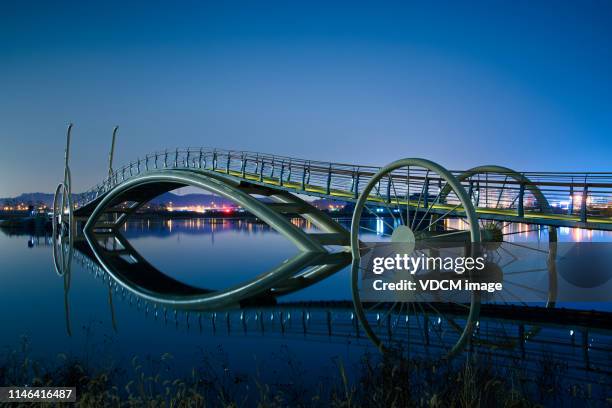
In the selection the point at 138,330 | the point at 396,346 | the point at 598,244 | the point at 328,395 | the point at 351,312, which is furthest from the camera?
the point at 598,244

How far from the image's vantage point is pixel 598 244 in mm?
27281

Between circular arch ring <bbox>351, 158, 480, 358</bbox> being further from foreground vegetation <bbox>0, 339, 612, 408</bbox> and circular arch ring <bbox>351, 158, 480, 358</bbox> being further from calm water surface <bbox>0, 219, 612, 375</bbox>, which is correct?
foreground vegetation <bbox>0, 339, 612, 408</bbox>

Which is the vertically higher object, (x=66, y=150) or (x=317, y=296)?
(x=66, y=150)

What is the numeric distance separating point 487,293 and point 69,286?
12.1 metres

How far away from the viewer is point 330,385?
5.67 meters

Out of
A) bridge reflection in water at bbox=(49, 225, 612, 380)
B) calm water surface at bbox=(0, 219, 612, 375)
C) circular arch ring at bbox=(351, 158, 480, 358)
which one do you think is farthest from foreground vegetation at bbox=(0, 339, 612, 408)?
circular arch ring at bbox=(351, 158, 480, 358)

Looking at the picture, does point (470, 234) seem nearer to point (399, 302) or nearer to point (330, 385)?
point (399, 302)

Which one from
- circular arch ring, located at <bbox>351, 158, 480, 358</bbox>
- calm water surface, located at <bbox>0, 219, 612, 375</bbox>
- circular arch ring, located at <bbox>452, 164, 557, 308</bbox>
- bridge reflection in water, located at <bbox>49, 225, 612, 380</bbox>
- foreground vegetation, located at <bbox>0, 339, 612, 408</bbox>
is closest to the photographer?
foreground vegetation, located at <bbox>0, 339, 612, 408</bbox>

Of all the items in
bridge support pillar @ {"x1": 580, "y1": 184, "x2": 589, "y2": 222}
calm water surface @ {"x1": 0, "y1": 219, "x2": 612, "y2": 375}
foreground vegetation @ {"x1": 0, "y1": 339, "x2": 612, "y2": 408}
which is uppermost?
bridge support pillar @ {"x1": 580, "y1": 184, "x2": 589, "y2": 222}

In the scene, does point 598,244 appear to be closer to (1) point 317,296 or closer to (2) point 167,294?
(1) point 317,296

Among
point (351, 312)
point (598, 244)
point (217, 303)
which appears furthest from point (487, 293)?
point (598, 244)

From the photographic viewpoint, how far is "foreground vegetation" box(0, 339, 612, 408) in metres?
4.65

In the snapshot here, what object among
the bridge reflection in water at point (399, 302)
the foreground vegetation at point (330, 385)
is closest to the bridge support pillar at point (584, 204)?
the bridge reflection in water at point (399, 302)

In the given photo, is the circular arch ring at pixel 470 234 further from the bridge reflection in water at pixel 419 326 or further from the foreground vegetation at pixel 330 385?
the foreground vegetation at pixel 330 385
